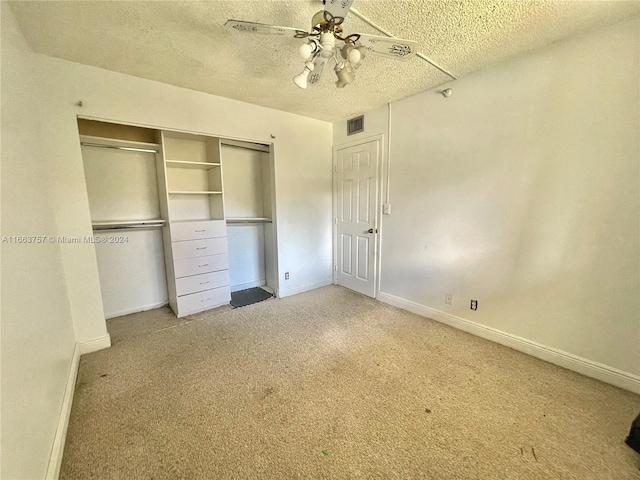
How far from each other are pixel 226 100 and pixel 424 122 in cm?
215

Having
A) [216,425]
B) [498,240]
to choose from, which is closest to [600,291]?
[498,240]

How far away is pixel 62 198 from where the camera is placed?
2.03 metres

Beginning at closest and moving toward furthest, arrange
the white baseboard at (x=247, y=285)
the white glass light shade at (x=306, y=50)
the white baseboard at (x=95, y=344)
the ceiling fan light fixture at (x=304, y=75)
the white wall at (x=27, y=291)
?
the white wall at (x=27, y=291), the white glass light shade at (x=306, y=50), the ceiling fan light fixture at (x=304, y=75), the white baseboard at (x=95, y=344), the white baseboard at (x=247, y=285)

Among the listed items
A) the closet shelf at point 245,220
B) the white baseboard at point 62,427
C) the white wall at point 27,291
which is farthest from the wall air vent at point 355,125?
the white baseboard at point 62,427

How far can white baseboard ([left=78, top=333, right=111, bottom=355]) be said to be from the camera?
7.16 feet

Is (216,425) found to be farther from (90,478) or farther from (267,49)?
(267,49)

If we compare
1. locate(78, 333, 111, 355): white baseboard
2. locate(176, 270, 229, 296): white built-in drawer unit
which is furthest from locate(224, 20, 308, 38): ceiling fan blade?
locate(78, 333, 111, 355): white baseboard

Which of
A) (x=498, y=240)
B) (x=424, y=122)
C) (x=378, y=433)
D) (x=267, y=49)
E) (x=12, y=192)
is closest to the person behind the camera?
(x=12, y=192)

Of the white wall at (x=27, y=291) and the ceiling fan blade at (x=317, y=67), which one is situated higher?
the ceiling fan blade at (x=317, y=67)

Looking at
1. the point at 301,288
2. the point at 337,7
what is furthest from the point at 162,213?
the point at 337,7

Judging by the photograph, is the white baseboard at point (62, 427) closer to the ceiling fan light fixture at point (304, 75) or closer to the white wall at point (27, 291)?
the white wall at point (27, 291)

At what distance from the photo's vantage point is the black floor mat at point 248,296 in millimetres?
3232

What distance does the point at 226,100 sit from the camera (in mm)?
2777

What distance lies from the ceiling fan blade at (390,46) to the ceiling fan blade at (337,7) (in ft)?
0.53
